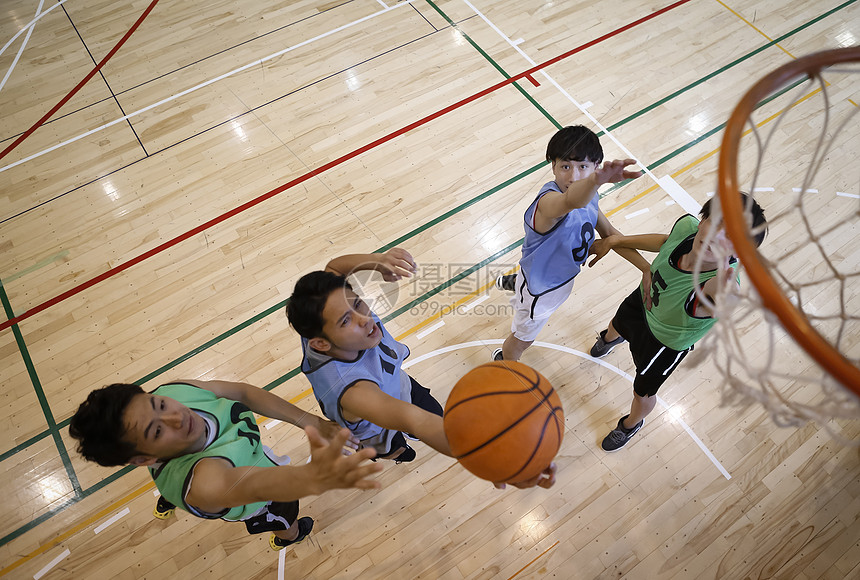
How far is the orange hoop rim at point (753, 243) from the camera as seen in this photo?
141cm

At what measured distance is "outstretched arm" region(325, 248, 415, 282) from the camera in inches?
99.3

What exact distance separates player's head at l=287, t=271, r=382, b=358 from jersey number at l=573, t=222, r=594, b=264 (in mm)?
1176

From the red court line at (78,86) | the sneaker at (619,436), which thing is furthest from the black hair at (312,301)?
the red court line at (78,86)

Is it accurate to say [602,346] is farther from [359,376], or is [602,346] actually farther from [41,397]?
[41,397]

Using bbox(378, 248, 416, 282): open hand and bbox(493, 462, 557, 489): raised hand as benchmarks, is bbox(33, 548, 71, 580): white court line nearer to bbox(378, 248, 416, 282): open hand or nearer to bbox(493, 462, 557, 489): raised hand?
bbox(378, 248, 416, 282): open hand

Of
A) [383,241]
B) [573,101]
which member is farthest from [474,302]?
[573,101]

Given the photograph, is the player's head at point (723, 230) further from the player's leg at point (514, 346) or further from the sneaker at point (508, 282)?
the sneaker at point (508, 282)

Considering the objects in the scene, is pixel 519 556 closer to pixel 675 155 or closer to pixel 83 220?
pixel 675 155

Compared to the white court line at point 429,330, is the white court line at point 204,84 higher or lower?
higher

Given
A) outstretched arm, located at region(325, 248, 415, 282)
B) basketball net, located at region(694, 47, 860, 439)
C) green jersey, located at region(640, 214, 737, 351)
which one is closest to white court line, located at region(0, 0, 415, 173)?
outstretched arm, located at region(325, 248, 415, 282)

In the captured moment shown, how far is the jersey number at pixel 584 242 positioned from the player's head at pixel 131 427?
1.93 meters

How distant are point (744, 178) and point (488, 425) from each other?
3.61 meters

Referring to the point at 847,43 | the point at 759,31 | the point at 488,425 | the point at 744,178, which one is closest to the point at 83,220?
the point at 488,425

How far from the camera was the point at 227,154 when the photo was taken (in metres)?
4.46
